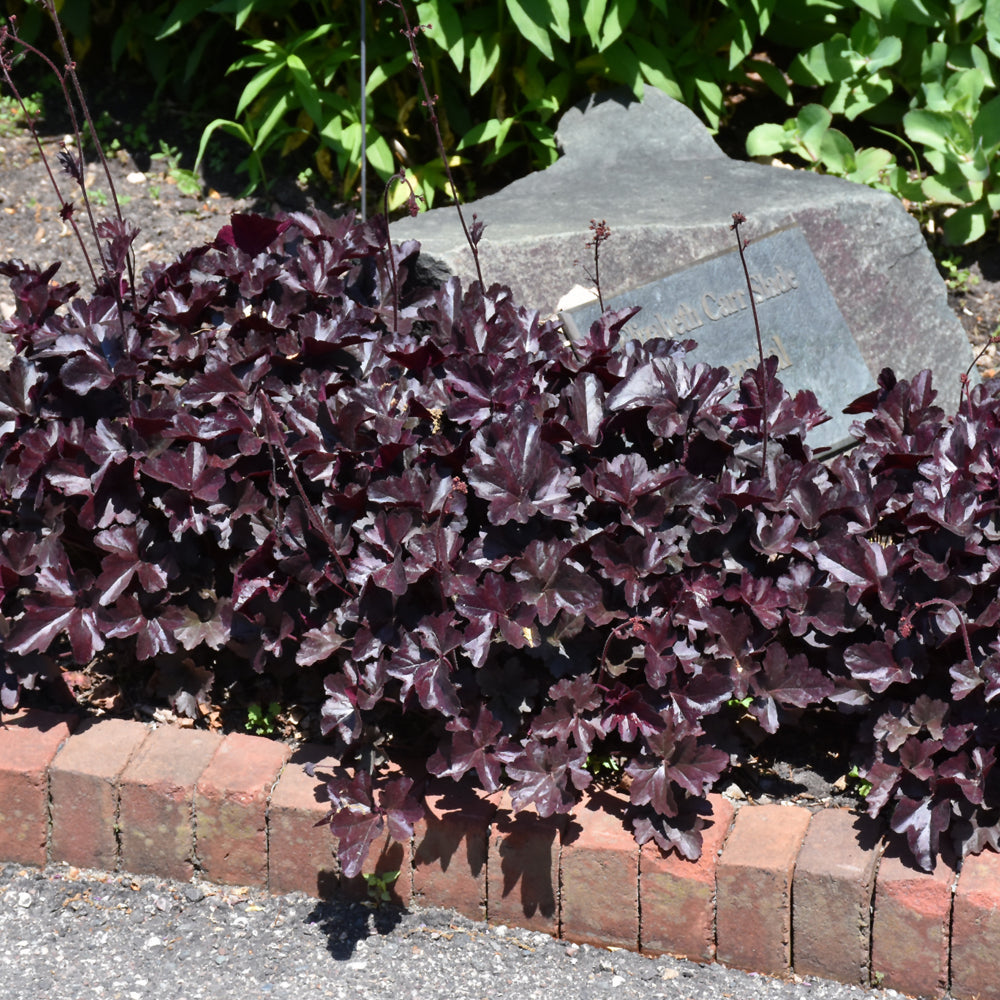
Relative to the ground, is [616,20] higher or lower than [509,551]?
higher

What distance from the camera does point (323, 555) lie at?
8.01ft

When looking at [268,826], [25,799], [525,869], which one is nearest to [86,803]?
[25,799]

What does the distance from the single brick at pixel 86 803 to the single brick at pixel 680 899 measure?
1.05m

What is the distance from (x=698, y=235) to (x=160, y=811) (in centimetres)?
217

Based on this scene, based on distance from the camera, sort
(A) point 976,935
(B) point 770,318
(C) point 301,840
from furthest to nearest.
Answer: (B) point 770,318 → (C) point 301,840 → (A) point 976,935

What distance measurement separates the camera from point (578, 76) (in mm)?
4367

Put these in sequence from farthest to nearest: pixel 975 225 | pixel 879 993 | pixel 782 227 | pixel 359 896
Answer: pixel 975 225, pixel 782 227, pixel 359 896, pixel 879 993

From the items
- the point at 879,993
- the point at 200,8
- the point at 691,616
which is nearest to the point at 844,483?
the point at 691,616

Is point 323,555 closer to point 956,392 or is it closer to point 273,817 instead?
point 273,817

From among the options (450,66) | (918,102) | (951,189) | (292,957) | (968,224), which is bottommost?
(292,957)

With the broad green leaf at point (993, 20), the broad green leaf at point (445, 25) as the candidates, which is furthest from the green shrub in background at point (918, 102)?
the broad green leaf at point (445, 25)

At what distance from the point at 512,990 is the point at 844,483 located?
1133 mm

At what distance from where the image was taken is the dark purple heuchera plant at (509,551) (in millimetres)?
2250

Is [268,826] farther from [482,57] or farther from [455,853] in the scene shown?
[482,57]
